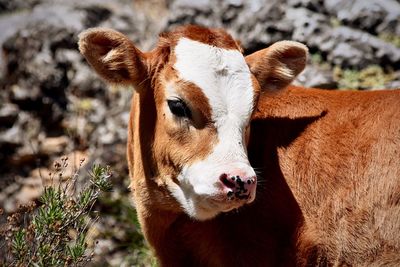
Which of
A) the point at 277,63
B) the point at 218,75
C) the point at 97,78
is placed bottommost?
the point at 97,78

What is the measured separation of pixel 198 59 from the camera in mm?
5516

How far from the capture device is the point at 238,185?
16.1 ft

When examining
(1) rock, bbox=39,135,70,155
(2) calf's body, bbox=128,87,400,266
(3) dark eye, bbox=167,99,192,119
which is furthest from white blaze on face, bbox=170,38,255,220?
(1) rock, bbox=39,135,70,155

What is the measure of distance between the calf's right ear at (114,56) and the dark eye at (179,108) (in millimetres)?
490

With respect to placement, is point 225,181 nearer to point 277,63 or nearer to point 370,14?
point 277,63

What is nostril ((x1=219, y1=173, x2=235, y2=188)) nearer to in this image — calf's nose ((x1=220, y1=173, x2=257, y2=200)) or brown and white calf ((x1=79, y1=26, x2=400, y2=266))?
calf's nose ((x1=220, y1=173, x2=257, y2=200))

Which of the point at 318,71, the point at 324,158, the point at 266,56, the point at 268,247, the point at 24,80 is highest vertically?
the point at 266,56

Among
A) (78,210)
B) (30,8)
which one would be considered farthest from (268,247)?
(30,8)

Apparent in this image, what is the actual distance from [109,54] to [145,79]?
0.35 m

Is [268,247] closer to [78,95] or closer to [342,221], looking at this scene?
[342,221]

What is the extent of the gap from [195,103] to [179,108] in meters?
0.17

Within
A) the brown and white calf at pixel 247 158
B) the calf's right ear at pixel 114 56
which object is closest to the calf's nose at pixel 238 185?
the brown and white calf at pixel 247 158

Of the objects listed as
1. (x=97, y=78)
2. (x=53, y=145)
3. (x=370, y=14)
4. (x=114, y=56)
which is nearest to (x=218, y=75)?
(x=114, y=56)

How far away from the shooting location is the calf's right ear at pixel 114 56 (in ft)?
18.5
